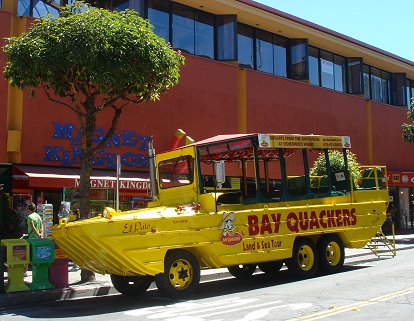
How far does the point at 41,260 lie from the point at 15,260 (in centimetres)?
49

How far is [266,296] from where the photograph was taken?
370 inches

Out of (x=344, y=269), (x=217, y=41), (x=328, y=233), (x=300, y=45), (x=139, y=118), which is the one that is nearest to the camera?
(x=328, y=233)

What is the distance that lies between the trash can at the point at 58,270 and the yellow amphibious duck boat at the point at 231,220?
1.08m

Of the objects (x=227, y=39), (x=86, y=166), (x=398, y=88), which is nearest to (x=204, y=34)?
(x=227, y=39)

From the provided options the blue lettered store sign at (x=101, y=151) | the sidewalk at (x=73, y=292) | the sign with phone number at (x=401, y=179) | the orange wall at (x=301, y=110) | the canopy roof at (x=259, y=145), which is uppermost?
the orange wall at (x=301, y=110)

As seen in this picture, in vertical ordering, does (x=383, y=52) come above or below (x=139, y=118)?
above

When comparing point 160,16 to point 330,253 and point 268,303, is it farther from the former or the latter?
point 268,303

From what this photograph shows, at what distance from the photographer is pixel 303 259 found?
39.0 ft

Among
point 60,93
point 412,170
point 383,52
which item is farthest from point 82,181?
point 412,170

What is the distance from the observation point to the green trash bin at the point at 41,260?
33.1 feet

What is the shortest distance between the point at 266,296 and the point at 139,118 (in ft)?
36.4

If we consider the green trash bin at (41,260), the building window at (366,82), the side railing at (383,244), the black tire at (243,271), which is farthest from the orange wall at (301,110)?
the green trash bin at (41,260)

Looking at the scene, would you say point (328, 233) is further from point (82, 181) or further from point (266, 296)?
point (82, 181)

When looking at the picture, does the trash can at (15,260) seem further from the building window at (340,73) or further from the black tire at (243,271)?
the building window at (340,73)
